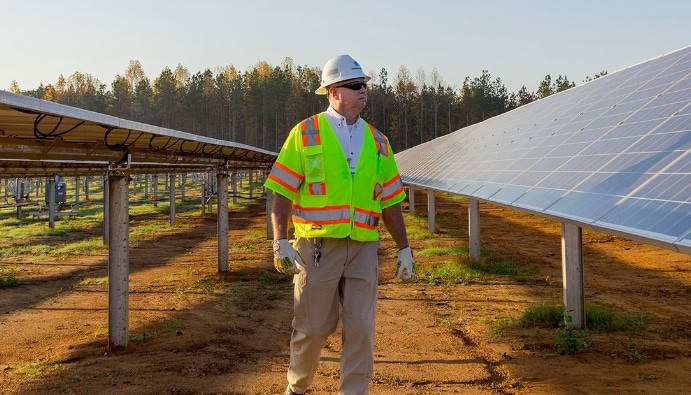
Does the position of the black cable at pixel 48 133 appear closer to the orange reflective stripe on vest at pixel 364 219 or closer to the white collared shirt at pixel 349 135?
the white collared shirt at pixel 349 135

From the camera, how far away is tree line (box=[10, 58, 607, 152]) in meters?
68.2

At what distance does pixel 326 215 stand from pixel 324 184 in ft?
0.63

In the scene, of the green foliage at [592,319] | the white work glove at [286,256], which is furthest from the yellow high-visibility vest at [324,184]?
the green foliage at [592,319]

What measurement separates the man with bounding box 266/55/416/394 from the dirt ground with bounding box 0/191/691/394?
1524 millimetres

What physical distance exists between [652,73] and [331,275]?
900cm

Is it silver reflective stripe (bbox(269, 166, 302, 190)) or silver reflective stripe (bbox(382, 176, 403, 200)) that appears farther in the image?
silver reflective stripe (bbox(382, 176, 403, 200))

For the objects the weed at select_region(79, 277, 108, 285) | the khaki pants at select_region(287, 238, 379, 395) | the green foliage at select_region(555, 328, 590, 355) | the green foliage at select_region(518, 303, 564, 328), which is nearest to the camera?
the khaki pants at select_region(287, 238, 379, 395)

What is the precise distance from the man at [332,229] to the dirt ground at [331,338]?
1524 millimetres

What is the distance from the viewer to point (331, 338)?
663cm

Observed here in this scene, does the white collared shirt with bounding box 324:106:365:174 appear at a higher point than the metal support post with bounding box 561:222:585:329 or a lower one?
higher

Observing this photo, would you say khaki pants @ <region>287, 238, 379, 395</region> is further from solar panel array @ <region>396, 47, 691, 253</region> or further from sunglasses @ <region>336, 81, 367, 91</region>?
solar panel array @ <region>396, 47, 691, 253</region>

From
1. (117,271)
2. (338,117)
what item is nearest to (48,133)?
(117,271)

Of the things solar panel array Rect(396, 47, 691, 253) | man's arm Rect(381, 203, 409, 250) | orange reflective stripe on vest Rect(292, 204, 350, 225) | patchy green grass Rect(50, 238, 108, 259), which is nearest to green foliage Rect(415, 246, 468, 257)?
solar panel array Rect(396, 47, 691, 253)

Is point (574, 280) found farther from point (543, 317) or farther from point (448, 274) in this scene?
point (448, 274)
